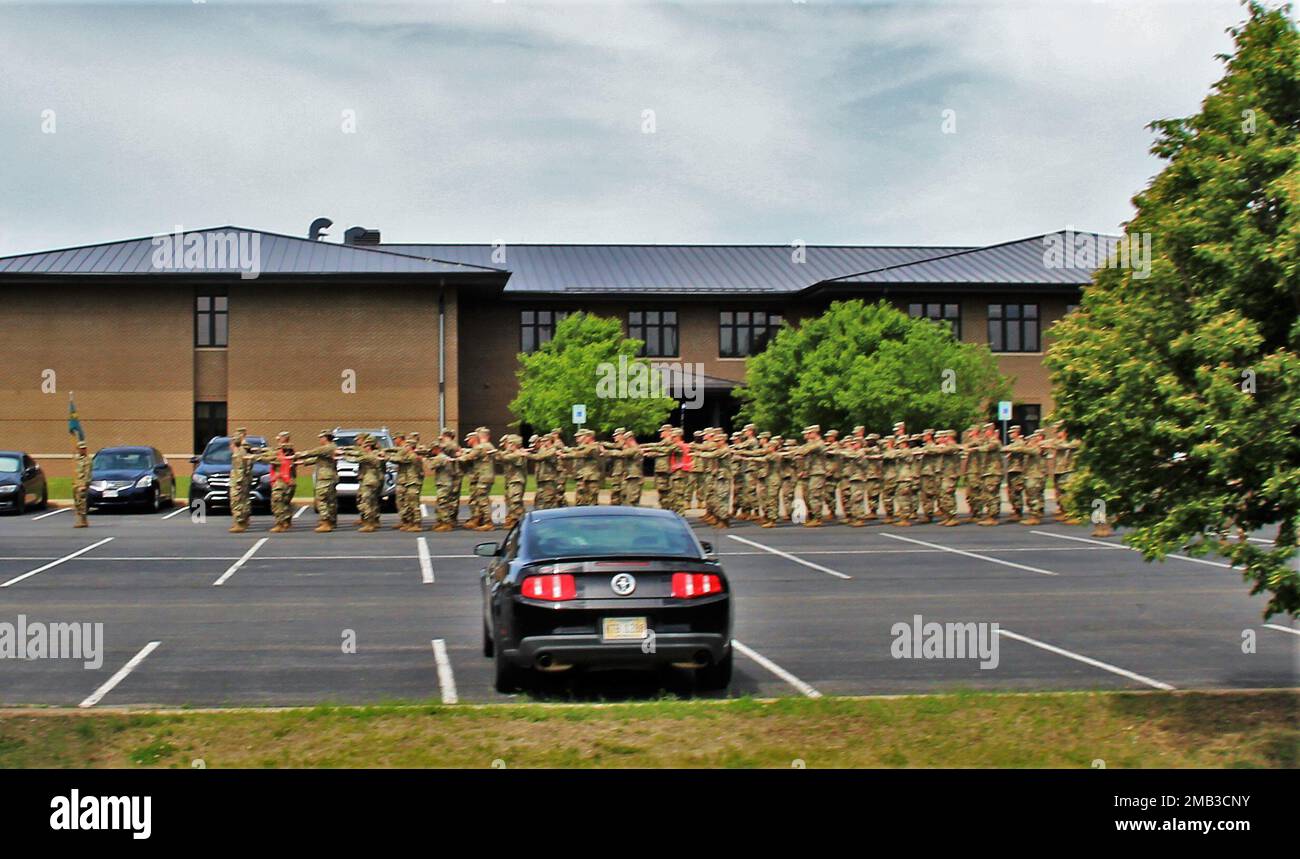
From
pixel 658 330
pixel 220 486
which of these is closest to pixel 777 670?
pixel 220 486

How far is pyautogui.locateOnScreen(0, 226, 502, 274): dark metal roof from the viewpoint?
4428cm

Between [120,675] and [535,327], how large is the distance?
131 feet

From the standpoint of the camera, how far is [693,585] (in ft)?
31.9

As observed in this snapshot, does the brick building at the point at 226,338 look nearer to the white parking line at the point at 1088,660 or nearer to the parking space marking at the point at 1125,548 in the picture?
the parking space marking at the point at 1125,548

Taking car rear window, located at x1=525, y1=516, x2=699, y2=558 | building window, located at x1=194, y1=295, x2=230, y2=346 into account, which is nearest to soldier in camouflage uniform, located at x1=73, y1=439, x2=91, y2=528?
car rear window, located at x1=525, y1=516, x2=699, y2=558

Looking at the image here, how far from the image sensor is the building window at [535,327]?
49.9 meters

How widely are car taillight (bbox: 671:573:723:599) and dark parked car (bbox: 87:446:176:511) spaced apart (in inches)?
884

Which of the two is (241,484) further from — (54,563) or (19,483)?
(19,483)

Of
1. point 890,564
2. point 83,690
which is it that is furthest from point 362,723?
point 890,564

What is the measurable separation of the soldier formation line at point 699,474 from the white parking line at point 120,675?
43.1ft

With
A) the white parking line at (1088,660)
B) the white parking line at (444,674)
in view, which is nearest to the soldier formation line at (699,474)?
the white parking line at (444,674)

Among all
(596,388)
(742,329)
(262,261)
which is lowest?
(596,388)
